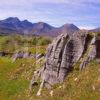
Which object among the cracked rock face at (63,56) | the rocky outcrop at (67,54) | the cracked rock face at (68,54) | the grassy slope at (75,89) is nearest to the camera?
the grassy slope at (75,89)

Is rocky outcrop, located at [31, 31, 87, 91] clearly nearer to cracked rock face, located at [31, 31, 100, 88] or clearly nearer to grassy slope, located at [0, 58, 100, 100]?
cracked rock face, located at [31, 31, 100, 88]

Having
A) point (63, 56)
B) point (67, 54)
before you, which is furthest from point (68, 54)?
point (63, 56)

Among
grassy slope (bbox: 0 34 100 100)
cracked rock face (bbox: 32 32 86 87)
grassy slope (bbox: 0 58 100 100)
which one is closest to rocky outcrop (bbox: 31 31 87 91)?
cracked rock face (bbox: 32 32 86 87)

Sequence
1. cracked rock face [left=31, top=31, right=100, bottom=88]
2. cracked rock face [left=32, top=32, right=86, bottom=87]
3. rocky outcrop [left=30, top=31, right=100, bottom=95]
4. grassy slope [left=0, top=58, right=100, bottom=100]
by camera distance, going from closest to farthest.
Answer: grassy slope [left=0, top=58, right=100, bottom=100], cracked rock face [left=31, top=31, right=100, bottom=88], rocky outcrop [left=30, top=31, right=100, bottom=95], cracked rock face [left=32, top=32, right=86, bottom=87]

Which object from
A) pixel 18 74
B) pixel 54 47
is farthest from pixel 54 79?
pixel 18 74

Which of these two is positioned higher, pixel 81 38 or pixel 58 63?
pixel 81 38

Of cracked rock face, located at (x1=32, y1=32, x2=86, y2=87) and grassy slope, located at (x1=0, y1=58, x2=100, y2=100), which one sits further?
cracked rock face, located at (x1=32, y1=32, x2=86, y2=87)

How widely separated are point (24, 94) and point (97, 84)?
17753mm

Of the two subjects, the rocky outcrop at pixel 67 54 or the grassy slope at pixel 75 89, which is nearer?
the grassy slope at pixel 75 89

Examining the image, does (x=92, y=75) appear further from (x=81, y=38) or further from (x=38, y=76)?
(x=38, y=76)

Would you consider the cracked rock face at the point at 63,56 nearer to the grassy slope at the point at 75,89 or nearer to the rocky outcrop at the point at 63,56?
the rocky outcrop at the point at 63,56

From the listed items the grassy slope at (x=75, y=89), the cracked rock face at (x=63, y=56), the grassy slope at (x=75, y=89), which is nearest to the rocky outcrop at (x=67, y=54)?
the cracked rock face at (x=63, y=56)

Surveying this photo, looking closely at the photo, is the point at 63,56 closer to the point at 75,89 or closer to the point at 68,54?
the point at 68,54

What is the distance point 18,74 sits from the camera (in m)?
75.8
